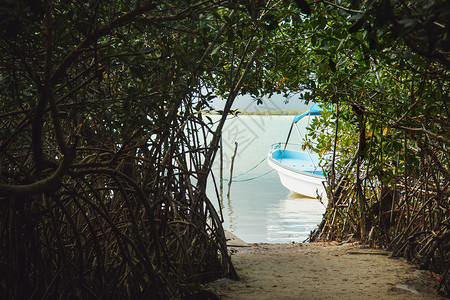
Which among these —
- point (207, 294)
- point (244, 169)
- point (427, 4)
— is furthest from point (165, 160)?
point (244, 169)

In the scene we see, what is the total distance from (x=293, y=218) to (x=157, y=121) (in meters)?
8.24

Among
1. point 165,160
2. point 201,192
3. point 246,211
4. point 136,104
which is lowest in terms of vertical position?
point 246,211

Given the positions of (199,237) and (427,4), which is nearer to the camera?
(427,4)

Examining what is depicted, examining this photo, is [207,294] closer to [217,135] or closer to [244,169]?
[217,135]

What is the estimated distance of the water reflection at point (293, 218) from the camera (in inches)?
329

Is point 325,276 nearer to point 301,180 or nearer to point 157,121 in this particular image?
point 157,121

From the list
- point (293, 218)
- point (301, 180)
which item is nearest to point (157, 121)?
point (293, 218)

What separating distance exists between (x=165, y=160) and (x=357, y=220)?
2.74 m

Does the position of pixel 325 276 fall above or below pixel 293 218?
above

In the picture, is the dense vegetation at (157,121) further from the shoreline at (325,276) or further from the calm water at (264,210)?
the calm water at (264,210)

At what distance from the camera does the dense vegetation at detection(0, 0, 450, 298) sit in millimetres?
1978

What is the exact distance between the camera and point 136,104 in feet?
7.43

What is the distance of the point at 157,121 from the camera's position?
2357 millimetres

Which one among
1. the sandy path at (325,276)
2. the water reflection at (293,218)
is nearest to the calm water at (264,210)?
the water reflection at (293,218)
